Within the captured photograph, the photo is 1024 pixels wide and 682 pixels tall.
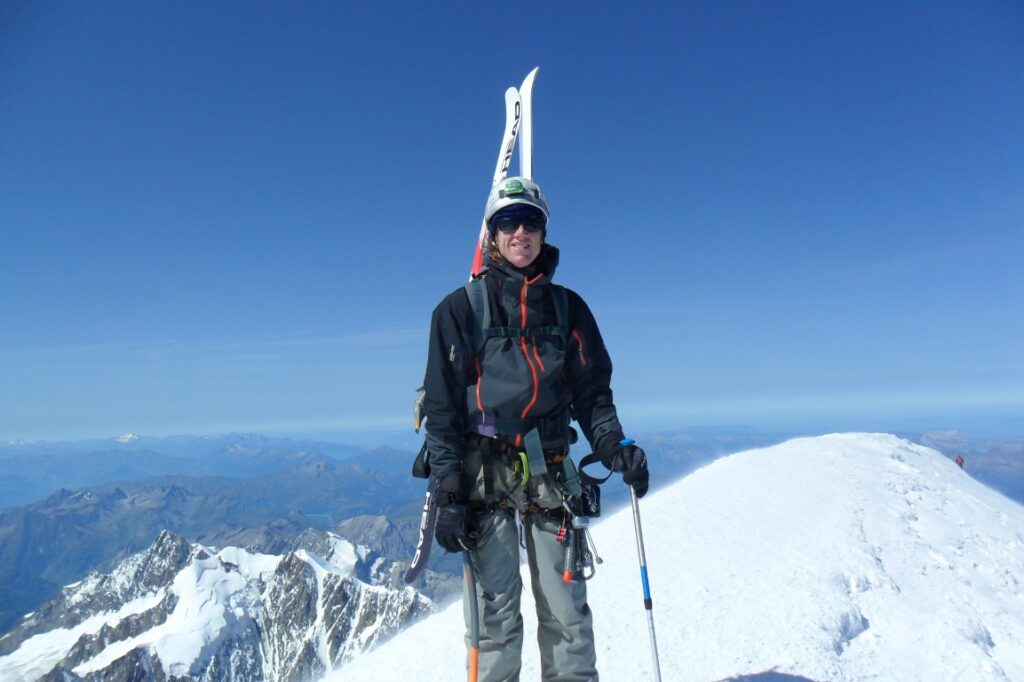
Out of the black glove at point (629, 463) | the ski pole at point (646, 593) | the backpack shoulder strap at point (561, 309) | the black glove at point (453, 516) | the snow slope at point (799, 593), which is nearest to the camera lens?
the black glove at point (453, 516)

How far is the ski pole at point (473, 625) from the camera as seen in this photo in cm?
413

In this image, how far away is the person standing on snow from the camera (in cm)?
429

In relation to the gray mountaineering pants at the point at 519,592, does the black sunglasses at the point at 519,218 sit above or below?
above

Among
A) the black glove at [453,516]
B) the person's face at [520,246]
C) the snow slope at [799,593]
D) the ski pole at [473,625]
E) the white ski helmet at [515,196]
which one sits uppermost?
the white ski helmet at [515,196]

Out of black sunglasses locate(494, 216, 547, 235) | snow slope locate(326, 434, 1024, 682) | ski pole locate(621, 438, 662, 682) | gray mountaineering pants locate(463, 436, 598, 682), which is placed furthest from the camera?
snow slope locate(326, 434, 1024, 682)

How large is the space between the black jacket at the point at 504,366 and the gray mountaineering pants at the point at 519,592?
0.44 metres

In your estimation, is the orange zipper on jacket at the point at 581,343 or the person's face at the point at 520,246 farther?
the orange zipper on jacket at the point at 581,343

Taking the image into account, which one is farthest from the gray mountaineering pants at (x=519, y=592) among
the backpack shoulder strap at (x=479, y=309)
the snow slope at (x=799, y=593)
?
the snow slope at (x=799, y=593)

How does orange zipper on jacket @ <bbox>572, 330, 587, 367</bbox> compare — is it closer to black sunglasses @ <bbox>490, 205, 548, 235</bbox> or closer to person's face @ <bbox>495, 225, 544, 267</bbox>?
person's face @ <bbox>495, 225, 544, 267</bbox>

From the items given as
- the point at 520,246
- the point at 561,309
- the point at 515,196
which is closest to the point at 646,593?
the point at 561,309

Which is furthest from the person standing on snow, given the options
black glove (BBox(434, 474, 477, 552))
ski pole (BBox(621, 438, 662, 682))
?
ski pole (BBox(621, 438, 662, 682))

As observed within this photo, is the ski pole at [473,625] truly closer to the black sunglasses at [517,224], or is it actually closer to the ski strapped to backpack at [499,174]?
the ski strapped to backpack at [499,174]

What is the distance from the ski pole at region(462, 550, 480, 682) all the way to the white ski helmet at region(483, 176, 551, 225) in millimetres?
2997

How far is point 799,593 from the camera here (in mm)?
7020
